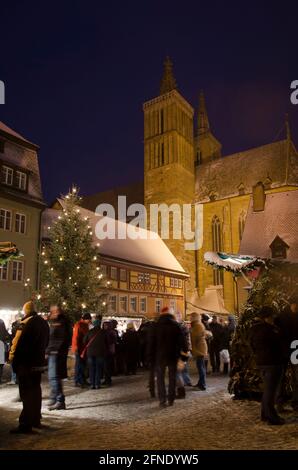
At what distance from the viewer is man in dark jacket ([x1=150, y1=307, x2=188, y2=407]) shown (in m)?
8.33

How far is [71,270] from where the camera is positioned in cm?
2075

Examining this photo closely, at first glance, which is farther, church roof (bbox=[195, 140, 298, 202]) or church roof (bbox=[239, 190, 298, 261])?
church roof (bbox=[195, 140, 298, 202])

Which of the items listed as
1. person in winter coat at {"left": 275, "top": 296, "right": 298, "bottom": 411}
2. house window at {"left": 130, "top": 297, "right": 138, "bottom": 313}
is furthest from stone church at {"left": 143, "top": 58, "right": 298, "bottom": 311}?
person in winter coat at {"left": 275, "top": 296, "right": 298, "bottom": 411}

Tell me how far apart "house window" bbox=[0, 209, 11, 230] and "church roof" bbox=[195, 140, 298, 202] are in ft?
99.2

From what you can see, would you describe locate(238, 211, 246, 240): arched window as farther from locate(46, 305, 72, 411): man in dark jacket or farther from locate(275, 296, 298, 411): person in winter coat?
locate(46, 305, 72, 411): man in dark jacket

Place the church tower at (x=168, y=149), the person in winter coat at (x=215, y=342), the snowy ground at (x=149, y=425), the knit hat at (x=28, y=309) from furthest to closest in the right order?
the church tower at (x=168, y=149) → the person in winter coat at (x=215, y=342) → the knit hat at (x=28, y=309) → the snowy ground at (x=149, y=425)

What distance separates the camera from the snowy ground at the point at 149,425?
5492 millimetres

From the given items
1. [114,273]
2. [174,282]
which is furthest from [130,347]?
[174,282]

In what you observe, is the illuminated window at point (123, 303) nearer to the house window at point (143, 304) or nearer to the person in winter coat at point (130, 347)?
the house window at point (143, 304)

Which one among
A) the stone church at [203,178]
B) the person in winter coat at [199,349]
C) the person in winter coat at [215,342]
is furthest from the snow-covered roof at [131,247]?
the person in winter coat at [199,349]

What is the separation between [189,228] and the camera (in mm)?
49344

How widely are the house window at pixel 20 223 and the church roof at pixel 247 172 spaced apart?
29131mm

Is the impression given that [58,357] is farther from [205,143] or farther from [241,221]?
[205,143]

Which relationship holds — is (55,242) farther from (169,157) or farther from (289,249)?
(169,157)
